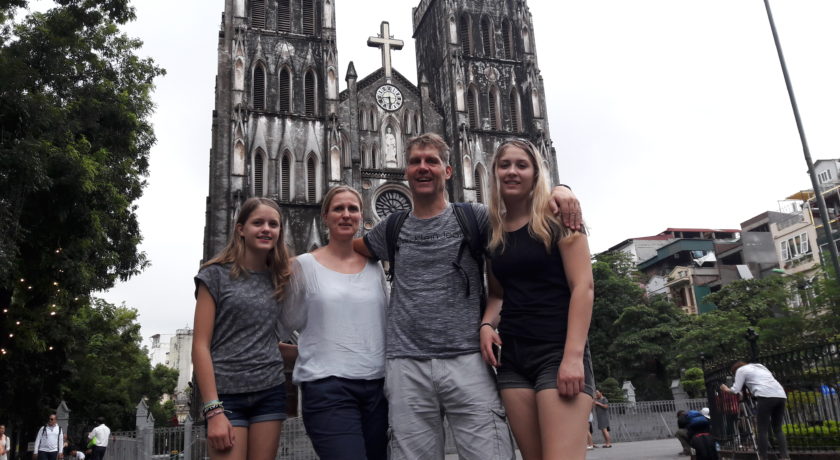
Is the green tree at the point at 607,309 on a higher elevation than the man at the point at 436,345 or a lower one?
higher

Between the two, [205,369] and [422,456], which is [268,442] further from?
[422,456]

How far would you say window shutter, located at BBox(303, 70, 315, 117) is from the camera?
2878 centimetres

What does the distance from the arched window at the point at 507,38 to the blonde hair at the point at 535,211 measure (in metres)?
30.4

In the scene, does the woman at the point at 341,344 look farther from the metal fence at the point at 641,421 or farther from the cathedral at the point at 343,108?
the cathedral at the point at 343,108

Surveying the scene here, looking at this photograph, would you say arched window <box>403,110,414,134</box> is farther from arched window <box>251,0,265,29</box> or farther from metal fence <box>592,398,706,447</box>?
metal fence <box>592,398,706,447</box>

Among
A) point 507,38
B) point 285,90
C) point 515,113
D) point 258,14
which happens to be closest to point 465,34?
point 507,38

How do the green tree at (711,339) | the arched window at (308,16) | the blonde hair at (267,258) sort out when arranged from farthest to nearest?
the arched window at (308,16) → the green tree at (711,339) → the blonde hair at (267,258)

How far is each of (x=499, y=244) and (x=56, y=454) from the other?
12164 millimetres

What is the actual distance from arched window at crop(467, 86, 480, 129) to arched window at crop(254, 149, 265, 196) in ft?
30.3

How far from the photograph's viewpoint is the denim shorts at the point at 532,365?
2.96 m

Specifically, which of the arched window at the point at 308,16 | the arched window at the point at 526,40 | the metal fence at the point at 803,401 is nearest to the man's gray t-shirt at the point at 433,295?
the metal fence at the point at 803,401

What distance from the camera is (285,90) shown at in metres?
28.7

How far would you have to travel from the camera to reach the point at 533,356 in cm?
301

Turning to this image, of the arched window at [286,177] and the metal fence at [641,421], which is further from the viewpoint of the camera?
the arched window at [286,177]
